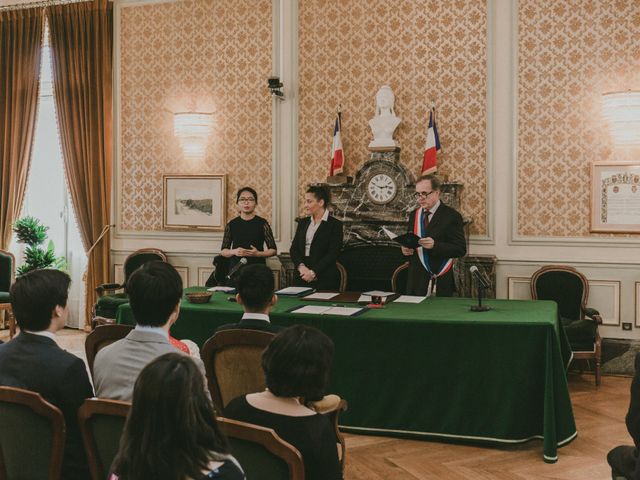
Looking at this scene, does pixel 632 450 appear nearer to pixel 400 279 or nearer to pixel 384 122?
pixel 400 279

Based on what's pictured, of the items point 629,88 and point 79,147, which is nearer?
point 629,88

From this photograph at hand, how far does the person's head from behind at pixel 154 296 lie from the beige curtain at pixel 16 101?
6123 millimetres

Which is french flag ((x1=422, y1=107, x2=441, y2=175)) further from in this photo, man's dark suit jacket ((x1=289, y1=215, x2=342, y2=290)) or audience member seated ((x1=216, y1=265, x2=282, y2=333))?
audience member seated ((x1=216, y1=265, x2=282, y2=333))

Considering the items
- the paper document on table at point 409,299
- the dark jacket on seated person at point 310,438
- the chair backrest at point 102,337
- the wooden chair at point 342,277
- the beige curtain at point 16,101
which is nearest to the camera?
the dark jacket on seated person at point 310,438

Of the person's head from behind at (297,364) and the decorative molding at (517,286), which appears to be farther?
the decorative molding at (517,286)

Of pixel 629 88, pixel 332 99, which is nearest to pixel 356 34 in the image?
pixel 332 99

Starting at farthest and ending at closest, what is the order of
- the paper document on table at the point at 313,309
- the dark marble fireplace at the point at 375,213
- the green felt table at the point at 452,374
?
the dark marble fireplace at the point at 375,213, the paper document on table at the point at 313,309, the green felt table at the point at 452,374

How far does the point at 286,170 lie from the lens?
21.7 ft

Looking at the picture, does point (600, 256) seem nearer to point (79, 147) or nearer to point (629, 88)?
point (629, 88)

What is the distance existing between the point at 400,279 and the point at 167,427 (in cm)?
477

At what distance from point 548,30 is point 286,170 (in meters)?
2.73

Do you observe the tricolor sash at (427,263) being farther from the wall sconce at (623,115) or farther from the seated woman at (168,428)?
the seated woman at (168,428)

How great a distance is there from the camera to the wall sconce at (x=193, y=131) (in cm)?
679

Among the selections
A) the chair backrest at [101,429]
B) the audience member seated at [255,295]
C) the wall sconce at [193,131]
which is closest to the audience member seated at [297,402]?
the chair backrest at [101,429]
